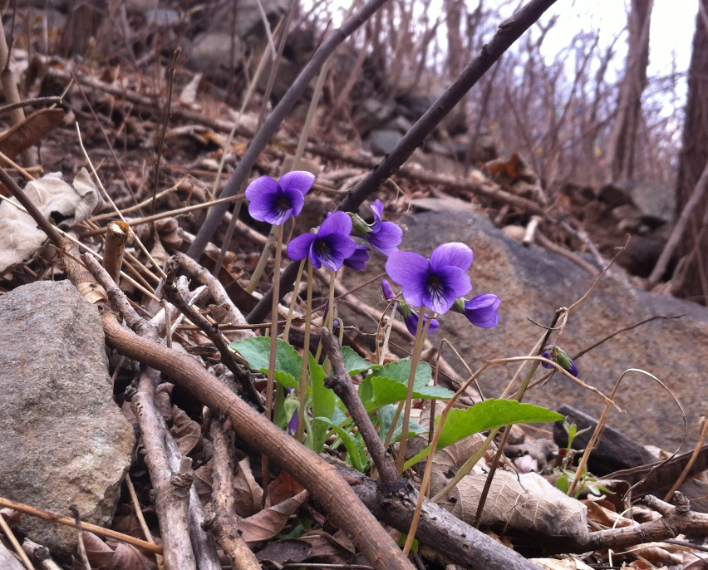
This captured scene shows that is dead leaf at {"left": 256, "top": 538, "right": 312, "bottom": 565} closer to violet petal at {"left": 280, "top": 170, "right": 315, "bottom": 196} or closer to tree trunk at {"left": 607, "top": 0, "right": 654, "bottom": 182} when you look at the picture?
violet petal at {"left": 280, "top": 170, "right": 315, "bottom": 196}

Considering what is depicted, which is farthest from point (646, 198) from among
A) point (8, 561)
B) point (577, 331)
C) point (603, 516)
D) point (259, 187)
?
point (8, 561)

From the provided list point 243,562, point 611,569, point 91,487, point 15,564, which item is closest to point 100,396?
point 91,487

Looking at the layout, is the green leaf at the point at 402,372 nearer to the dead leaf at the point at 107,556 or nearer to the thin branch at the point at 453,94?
the thin branch at the point at 453,94

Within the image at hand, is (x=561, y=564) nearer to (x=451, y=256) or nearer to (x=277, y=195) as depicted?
(x=451, y=256)

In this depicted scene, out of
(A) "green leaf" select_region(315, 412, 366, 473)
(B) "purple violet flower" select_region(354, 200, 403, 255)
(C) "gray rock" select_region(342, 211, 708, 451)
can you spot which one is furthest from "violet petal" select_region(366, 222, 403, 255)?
(C) "gray rock" select_region(342, 211, 708, 451)

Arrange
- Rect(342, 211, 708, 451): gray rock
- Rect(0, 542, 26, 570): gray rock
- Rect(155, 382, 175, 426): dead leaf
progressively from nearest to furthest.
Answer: Rect(0, 542, 26, 570): gray rock, Rect(155, 382, 175, 426): dead leaf, Rect(342, 211, 708, 451): gray rock

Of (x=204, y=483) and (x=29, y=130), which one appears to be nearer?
(x=204, y=483)

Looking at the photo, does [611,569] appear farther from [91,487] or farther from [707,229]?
[707,229]
